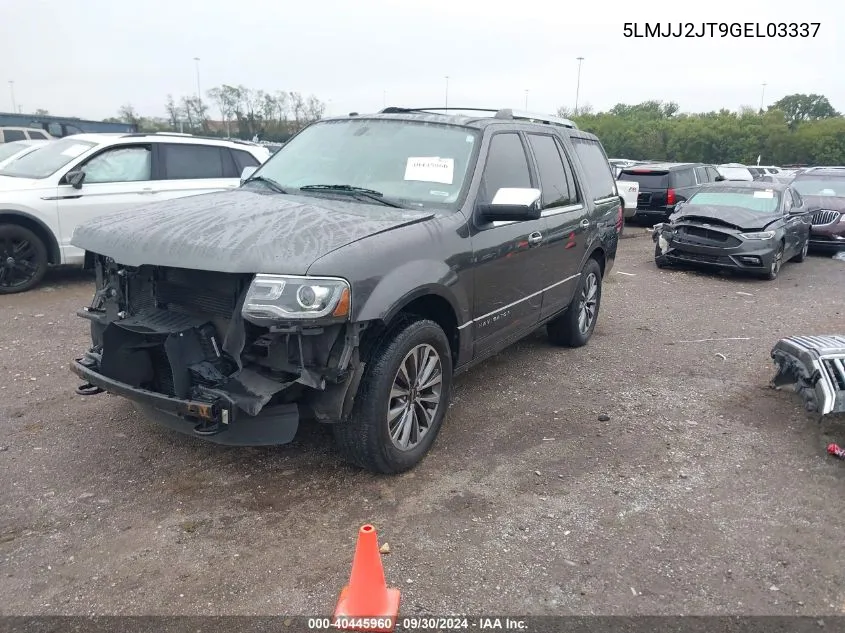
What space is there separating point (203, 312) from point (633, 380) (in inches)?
144

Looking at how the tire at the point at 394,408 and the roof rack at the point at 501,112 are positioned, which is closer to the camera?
the tire at the point at 394,408

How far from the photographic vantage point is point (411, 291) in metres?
3.45

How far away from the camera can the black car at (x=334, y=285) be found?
3.10 meters

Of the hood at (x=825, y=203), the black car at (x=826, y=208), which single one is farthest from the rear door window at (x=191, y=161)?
the hood at (x=825, y=203)

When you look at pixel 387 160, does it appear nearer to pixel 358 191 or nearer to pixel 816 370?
pixel 358 191

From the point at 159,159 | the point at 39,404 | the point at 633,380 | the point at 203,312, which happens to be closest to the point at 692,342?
the point at 633,380

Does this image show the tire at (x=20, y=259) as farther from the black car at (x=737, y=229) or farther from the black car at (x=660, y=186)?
Answer: the black car at (x=660, y=186)

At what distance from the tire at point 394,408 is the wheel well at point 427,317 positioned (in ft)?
0.12

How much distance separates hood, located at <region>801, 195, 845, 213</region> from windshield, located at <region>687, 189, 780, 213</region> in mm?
2804

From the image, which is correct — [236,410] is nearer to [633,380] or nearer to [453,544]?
[453,544]

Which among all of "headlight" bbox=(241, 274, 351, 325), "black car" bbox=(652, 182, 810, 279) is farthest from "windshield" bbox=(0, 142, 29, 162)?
"black car" bbox=(652, 182, 810, 279)

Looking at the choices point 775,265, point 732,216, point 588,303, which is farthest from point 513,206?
point 775,265

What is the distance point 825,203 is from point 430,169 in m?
12.0

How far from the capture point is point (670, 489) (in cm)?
375
